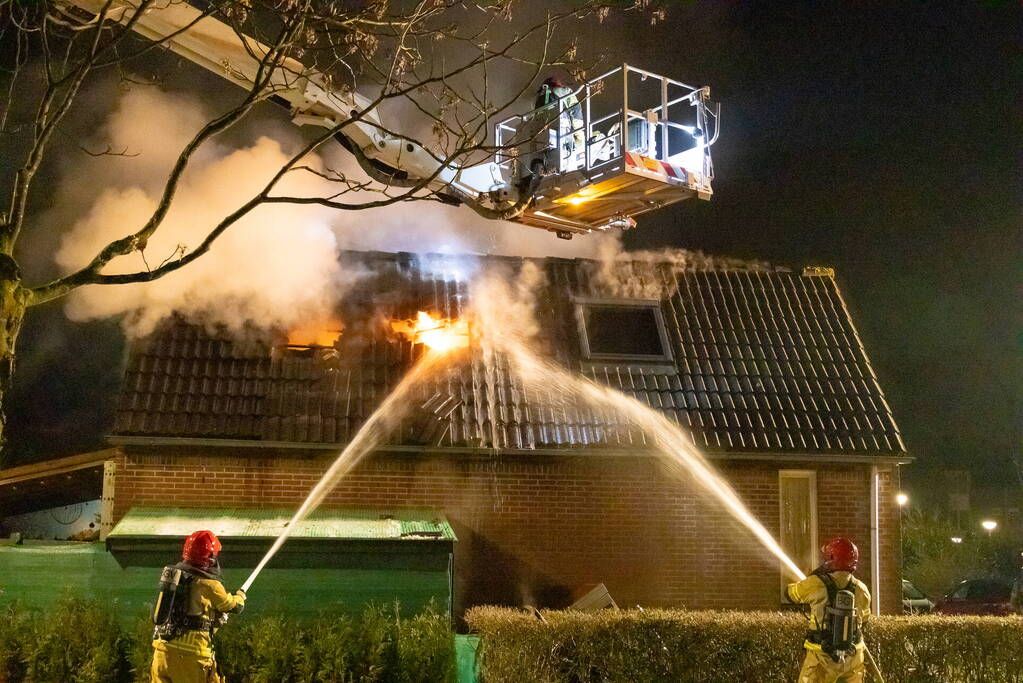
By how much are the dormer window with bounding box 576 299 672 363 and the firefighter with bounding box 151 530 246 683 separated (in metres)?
6.85

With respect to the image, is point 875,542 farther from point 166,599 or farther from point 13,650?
point 13,650

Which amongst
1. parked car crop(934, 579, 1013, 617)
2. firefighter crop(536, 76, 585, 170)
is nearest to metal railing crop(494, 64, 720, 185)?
firefighter crop(536, 76, 585, 170)

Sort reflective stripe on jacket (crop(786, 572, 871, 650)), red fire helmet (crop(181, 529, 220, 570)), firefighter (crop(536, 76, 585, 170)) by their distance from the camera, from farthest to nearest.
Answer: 1. firefighter (crop(536, 76, 585, 170))
2. reflective stripe on jacket (crop(786, 572, 871, 650))
3. red fire helmet (crop(181, 529, 220, 570))

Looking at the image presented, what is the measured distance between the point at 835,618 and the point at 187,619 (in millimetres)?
4972

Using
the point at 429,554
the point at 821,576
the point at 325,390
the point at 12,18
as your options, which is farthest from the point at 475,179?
the point at 821,576

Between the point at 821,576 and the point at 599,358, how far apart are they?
18.7ft

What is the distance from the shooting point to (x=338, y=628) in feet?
27.6

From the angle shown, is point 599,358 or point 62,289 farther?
point 599,358

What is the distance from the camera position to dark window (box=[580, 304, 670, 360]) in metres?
13.2

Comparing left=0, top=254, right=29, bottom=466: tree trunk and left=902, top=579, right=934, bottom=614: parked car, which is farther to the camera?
left=902, top=579, right=934, bottom=614: parked car

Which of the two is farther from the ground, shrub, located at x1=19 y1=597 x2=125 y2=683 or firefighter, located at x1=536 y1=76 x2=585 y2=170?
firefighter, located at x1=536 y1=76 x2=585 y2=170

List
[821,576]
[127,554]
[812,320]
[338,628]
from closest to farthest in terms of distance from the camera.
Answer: [821,576]
[338,628]
[127,554]
[812,320]

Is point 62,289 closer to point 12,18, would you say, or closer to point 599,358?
point 12,18

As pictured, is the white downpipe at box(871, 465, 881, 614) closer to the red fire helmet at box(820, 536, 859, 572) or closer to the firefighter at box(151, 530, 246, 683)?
the red fire helmet at box(820, 536, 859, 572)
